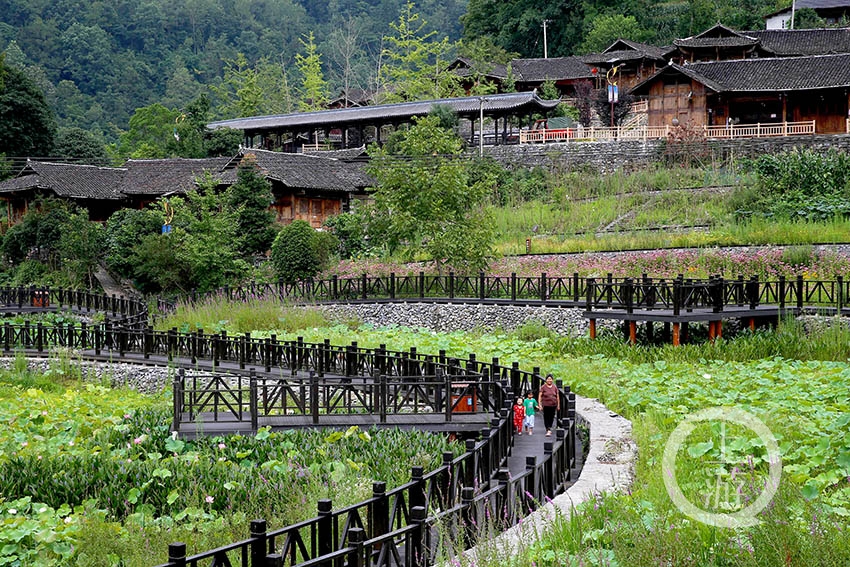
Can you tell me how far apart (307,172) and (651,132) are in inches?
572

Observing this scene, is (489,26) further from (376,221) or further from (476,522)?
(476,522)

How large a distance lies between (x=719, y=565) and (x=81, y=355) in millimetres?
18354

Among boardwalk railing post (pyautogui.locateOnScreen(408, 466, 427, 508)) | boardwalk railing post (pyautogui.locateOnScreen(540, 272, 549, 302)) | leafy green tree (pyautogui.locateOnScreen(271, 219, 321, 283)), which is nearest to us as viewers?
boardwalk railing post (pyautogui.locateOnScreen(408, 466, 427, 508))

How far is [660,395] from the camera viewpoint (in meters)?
16.2

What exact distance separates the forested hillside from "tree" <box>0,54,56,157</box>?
8720mm

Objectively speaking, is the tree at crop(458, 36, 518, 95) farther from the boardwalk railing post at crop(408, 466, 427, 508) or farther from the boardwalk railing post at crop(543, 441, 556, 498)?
the boardwalk railing post at crop(408, 466, 427, 508)

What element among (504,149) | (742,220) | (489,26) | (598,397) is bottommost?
(598,397)

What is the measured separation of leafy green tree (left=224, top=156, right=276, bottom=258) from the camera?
37.5 meters

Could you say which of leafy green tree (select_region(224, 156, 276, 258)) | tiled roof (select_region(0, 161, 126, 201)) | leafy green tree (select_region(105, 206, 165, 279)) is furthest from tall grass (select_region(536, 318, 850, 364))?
tiled roof (select_region(0, 161, 126, 201))

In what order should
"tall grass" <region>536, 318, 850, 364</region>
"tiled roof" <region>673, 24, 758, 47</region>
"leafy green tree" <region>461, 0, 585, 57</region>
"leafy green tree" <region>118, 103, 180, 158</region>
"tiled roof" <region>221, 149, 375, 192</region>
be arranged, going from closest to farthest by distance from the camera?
"tall grass" <region>536, 318, 850, 364</region>, "tiled roof" <region>221, 149, 375, 192</region>, "tiled roof" <region>673, 24, 758, 47</region>, "leafy green tree" <region>118, 103, 180, 158</region>, "leafy green tree" <region>461, 0, 585, 57</region>

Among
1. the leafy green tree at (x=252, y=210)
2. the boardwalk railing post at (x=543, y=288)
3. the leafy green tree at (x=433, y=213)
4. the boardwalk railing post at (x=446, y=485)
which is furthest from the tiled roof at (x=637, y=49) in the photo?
the boardwalk railing post at (x=446, y=485)

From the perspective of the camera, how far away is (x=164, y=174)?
4456cm

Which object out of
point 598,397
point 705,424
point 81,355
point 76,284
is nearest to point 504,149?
point 76,284

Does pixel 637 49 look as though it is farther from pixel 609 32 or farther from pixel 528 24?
pixel 528 24
